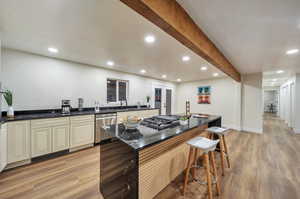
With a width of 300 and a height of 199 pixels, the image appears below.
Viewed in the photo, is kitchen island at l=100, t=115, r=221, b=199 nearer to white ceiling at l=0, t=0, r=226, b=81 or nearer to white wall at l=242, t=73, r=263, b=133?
white ceiling at l=0, t=0, r=226, b=81

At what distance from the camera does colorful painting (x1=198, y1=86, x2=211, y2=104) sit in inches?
252

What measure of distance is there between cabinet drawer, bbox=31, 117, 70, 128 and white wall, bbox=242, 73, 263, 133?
21.4ft

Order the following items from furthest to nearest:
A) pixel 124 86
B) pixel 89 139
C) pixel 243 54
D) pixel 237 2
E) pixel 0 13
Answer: pixel 124 86, pixel 89 139, pixel 243 54, pixel 0 13, pixel 237 2

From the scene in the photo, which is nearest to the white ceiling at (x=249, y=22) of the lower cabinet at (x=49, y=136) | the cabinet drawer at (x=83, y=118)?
the cabinet drawer at (x=83, y=118)

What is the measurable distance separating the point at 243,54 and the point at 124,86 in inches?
156

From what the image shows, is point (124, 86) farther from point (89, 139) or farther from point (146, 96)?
point (89, 139)

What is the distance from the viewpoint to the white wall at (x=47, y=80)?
108 inches

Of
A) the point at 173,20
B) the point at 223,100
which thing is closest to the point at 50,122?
the point at 173,20

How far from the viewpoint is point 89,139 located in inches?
128

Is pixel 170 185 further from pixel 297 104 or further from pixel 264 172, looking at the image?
pixel 297 104

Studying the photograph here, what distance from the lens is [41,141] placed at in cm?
253

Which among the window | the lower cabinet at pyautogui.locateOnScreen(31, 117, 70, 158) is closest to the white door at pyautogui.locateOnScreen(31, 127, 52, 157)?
the lower cabinet at pyautogui.locateOnScreen(31, 117, 70, 158)

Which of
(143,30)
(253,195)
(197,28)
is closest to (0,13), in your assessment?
(143,30)

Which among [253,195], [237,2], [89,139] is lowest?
[253,195]
